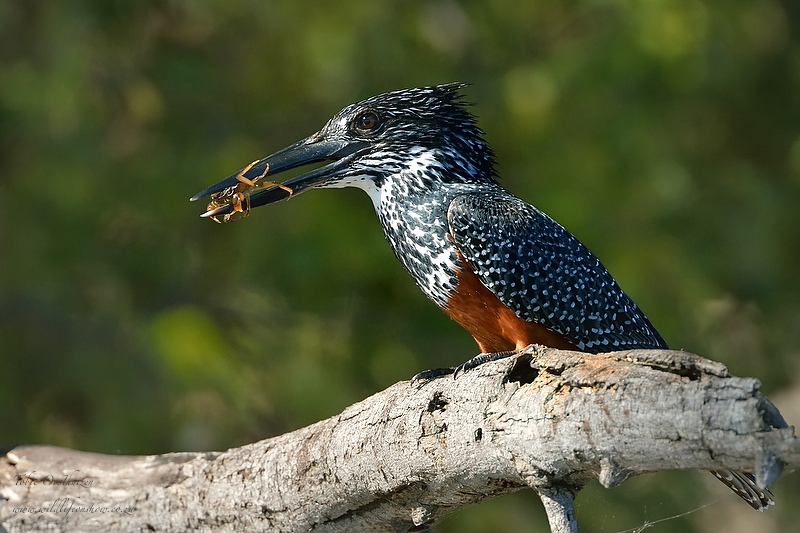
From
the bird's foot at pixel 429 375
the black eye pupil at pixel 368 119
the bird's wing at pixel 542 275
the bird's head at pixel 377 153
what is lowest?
the bird's foot at pixel 429 375

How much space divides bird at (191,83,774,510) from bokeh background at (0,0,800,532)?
9.35 ft

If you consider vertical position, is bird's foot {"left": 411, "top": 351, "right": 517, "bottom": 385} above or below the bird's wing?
below

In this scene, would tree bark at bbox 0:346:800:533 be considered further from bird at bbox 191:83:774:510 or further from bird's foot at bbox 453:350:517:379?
bird at bbox 191:83:774:510

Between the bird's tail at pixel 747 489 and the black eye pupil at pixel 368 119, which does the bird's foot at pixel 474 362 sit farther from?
the black eye pupil at pixel 368 119

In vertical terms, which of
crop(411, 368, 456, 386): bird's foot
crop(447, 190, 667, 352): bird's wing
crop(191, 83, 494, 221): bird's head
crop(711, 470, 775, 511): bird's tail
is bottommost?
crop(711, 470, 775, 511): bird's tail

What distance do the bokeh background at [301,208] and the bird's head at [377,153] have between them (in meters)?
2.80

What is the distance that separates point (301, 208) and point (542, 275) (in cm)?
391

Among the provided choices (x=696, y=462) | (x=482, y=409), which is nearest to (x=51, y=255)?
(x=482, y=409)

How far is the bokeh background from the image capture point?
306 inches


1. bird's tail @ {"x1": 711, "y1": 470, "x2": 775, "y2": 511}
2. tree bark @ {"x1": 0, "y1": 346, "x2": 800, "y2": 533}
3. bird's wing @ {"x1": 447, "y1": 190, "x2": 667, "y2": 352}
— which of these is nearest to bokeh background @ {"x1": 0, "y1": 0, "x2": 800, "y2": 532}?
tree bark @ {"x1": 0, "y1": 346, "x2": 800, "y2": 533}

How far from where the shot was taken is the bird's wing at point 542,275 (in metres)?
4.23

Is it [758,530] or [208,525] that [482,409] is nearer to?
[208,525]

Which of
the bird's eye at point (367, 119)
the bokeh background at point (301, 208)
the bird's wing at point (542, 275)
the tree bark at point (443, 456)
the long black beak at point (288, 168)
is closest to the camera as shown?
the tree bark at point (443, 456)

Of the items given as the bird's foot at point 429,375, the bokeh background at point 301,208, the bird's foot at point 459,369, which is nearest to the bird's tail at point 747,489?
the bird's foot at point 459,369
